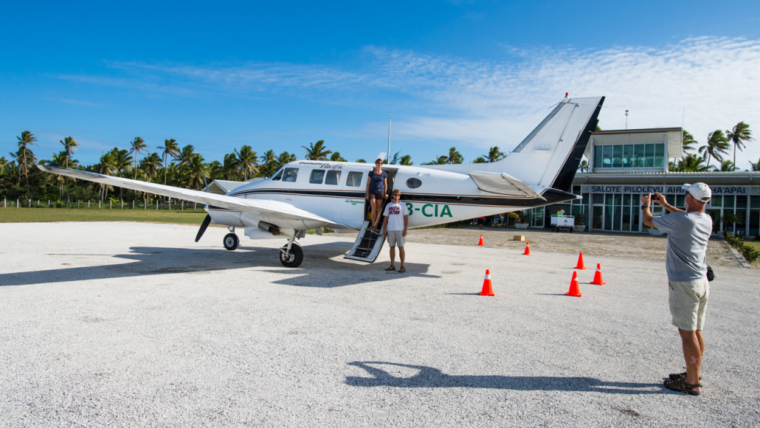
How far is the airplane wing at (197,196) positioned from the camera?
7.00 m

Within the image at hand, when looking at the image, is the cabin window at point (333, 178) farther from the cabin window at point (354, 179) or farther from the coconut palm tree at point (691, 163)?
the coconut palm tree at point (691, 163)

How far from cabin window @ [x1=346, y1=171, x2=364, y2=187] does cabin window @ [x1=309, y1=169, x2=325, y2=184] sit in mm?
769

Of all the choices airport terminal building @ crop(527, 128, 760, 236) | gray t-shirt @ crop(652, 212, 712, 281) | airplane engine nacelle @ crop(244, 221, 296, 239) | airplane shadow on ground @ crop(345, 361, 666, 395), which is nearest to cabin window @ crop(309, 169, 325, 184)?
airplane engine nacelle @ crop(244, 221, 296, 239)

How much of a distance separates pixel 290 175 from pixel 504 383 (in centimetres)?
905

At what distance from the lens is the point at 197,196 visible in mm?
8320

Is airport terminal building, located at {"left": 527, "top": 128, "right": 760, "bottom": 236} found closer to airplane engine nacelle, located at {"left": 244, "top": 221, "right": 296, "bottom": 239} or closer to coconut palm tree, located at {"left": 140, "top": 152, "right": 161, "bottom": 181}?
airplane engine nacelle, located at {"left": 244, "top": 221, "right": 296, "bottom": 239}

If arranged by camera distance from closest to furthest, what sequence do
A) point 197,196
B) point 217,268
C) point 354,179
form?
point 197,196 < point 217,268 < point 354,179

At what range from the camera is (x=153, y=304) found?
6.23m

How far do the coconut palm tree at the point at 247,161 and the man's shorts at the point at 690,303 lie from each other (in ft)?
246

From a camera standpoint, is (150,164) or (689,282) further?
(150,164)

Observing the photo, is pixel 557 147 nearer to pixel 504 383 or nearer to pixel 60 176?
pixel 504 383

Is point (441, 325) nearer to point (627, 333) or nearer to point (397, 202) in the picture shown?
point (627, 333)

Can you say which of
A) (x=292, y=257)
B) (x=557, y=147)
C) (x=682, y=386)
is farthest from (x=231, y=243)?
(x=682, y=386)

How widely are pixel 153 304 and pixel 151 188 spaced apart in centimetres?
257
